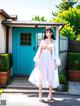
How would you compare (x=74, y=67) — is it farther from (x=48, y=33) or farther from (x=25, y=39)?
(x=48, y=33)

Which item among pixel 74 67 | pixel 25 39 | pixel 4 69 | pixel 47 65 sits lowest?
pixel 74 67

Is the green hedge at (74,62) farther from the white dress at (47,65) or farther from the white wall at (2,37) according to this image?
the white dress at (47,65)

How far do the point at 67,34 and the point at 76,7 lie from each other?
33766 millimetres

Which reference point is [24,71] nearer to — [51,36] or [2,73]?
[2,73]

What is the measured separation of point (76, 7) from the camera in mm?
63094

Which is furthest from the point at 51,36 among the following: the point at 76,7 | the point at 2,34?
the point at 76,7

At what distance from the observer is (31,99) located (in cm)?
1220

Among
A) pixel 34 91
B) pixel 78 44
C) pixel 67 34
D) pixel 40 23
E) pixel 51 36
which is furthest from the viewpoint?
pixel 67 34

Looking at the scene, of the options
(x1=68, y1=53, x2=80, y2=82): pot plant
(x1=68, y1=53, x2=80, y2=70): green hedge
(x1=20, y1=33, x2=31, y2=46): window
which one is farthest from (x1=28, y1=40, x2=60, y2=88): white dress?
(x1=68, y1=53, x2=80, y2=70): green hedge

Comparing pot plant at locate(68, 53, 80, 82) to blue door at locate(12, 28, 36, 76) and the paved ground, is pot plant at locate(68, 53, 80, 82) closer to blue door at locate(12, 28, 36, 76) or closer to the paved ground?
blue door at locate(12, 28, 36, 76)

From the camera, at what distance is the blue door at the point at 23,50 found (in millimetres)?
16812

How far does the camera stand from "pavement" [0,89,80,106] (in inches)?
447

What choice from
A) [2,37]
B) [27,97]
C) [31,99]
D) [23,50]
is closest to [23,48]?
[23,50]

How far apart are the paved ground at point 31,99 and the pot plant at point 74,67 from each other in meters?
3.90
